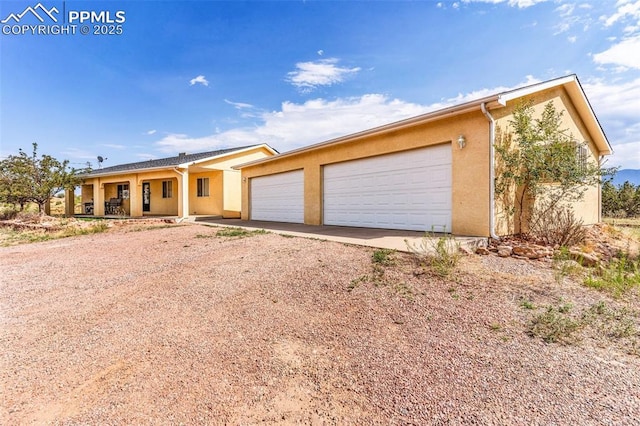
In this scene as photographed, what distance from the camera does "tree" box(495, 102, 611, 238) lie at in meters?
7.38

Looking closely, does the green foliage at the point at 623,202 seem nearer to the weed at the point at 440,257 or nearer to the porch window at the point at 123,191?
the weed at the point at 440,257

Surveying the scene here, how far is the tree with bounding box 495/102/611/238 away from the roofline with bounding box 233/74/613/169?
0.72 m

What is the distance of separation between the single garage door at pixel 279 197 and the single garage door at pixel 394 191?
1.82m

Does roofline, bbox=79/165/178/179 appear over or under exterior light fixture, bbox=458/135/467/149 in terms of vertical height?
over

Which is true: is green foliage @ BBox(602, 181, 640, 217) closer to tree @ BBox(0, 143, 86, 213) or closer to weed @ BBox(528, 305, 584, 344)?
weed @ BBox(528, 305, 584, 344)

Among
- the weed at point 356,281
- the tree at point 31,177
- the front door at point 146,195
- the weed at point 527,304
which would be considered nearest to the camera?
the weed at point 527,304

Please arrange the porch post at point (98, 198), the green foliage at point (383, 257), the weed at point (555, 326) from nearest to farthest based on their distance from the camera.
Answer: the weed at point (555, 326), the green foliage at point (383, 257), the porch post at point (98, 198)

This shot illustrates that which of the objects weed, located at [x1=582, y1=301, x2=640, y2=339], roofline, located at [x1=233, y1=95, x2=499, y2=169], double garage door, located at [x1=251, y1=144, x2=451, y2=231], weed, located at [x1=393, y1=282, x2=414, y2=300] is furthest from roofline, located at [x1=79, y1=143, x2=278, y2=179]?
weed, located at [x1=582, y1=301, x2=640, y2=339]

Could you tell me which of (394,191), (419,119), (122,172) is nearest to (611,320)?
(419,119)

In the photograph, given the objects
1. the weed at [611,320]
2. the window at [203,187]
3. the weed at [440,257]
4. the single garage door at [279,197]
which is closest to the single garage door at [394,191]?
the single garage door at [279,197]

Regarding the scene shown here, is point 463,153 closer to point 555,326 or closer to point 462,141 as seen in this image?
point 462,141

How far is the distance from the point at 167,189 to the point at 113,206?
4120 millimetres

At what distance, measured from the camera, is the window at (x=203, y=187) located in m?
18.7

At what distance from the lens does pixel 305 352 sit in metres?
2.91
